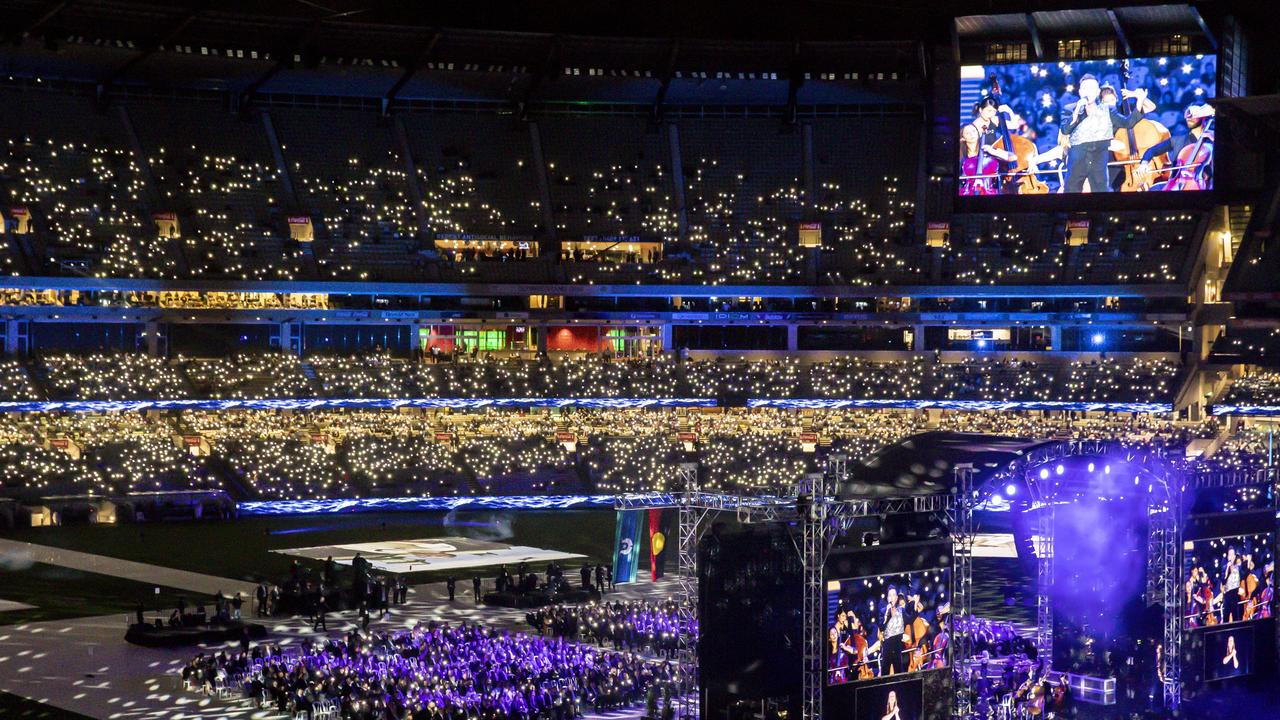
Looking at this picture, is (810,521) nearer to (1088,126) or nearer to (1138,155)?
(1138,155)

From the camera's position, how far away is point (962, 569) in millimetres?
27375

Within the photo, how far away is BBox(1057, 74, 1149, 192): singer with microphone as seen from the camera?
152 feet

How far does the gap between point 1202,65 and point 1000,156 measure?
6.92 metres

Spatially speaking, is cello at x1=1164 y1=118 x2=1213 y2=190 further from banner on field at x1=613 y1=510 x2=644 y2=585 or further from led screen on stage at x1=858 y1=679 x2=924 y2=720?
led screen on stage at x1=858 y1=679 x2=924 y2=720

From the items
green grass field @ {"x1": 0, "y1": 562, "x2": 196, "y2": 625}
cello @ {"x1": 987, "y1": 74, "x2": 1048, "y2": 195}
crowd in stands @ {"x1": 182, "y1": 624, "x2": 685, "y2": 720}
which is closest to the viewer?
crowd in stands @ {"x1": 182, "y1": 624, "x2": 685, "y2": 720}

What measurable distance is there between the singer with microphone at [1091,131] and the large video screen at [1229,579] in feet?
57.2

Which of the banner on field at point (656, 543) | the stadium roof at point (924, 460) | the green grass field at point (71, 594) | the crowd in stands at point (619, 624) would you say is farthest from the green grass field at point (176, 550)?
the stadium roof at point (924, 460)

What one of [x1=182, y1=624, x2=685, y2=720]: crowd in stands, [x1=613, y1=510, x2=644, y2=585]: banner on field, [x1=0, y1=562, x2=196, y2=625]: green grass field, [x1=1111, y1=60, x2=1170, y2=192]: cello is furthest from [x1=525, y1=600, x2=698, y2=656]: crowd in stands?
[x1=1111, y1=60, x2=1170, y2=192]: cello

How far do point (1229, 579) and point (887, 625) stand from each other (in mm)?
10140

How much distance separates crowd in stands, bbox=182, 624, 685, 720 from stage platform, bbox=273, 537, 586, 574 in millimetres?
11733

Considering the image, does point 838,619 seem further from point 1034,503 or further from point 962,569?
point 1034,503

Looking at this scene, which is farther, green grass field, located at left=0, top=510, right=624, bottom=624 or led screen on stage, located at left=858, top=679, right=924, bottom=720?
green grass field, located at left=0, top=510, right=624, bottom=624

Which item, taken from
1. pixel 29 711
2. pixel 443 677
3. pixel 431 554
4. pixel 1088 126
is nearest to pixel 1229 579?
pixel 443 677

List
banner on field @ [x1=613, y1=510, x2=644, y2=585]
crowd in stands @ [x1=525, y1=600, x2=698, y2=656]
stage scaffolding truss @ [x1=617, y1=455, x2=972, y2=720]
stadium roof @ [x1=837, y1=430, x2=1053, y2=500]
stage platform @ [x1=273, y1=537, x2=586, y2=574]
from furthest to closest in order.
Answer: stage platform @ [x1=273, y1=537, x2=586, y2=574] < banner on field @ [x1=613, y1=510, x2=644, y2=585] < crowd in stands @ [x1=525, y1=600, x2=698, y2=656] < stadium roof @ [x1=837, y1=430, x2=1053, y2=500] < stage scaffolding truss @ [x1=617, y1=455, x2=972, y2=720]
